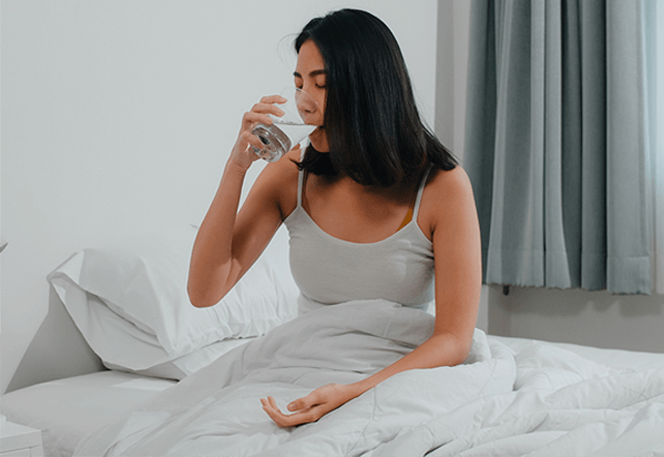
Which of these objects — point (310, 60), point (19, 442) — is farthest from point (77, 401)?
point (310, 60)

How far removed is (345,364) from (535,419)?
312 millimetres

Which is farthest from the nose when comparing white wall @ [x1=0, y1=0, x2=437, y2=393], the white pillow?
white wall @ [x1=0, y1=0, x2=437, y2=393]

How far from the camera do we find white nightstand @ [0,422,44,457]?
1.01m

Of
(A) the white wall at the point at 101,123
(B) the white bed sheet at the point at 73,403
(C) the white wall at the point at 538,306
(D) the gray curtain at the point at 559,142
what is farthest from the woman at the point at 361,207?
(C) the white wall at the point at 538,306

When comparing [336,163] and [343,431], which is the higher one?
[336,163]

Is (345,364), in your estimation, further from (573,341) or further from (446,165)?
(573,341)

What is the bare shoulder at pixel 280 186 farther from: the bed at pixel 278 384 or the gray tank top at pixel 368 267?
the bed at pixel 278 384

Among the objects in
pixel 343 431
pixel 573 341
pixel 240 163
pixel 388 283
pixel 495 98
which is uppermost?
pixel 495 98

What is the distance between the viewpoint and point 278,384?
0.99m

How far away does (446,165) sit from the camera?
115 centimetres

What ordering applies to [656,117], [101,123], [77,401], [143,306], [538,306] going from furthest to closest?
[538,306], [656,117], [101,123], [143,306], [77,401]

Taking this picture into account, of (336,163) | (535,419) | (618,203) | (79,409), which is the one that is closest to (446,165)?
(336,163)

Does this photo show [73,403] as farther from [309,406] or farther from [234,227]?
[309,406]

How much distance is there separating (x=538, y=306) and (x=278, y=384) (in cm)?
217
